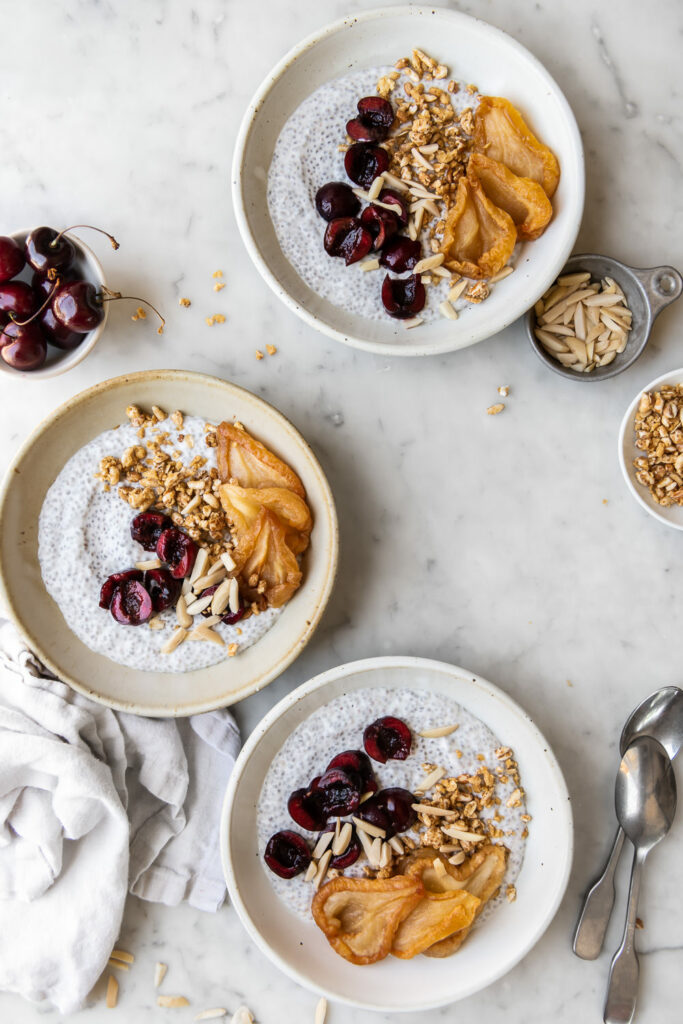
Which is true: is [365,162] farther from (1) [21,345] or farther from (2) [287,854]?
(2) [287,854]

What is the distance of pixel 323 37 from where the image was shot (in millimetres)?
1255

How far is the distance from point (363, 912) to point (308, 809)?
0.18m

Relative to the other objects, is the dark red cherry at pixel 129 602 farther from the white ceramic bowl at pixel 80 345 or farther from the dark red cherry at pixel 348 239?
the dark red cherry at pixel 348 239

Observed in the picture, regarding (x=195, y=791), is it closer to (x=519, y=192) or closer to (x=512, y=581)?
(x=512, y=581)

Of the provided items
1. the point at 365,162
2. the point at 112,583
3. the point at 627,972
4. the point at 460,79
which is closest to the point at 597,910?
the point at 627,972

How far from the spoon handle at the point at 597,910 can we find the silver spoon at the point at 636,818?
0.03 m

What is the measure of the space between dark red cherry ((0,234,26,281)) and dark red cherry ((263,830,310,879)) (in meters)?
0.99

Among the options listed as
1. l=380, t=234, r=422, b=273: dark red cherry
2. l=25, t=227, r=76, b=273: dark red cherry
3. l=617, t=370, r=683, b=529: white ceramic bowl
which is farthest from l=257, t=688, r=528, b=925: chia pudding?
l=25, t=227, r=76, b=273: dark red cherry

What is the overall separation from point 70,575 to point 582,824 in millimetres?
973

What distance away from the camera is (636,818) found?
4.40 feet

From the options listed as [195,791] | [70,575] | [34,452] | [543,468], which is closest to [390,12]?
[543,468]

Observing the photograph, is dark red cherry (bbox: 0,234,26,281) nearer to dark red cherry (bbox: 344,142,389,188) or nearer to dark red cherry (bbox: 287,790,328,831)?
dark red cherry (bbox: 344,142,389,188)

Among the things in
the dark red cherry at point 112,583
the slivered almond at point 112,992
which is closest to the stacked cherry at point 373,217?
the dark red cherry at point 112,583

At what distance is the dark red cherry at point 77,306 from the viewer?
1.24m
